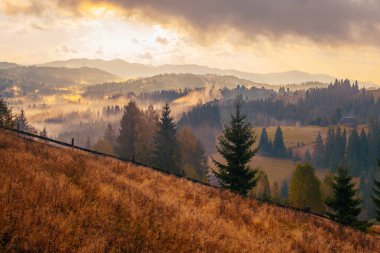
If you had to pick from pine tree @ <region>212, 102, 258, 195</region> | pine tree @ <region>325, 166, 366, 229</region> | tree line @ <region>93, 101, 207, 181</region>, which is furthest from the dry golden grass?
tree line @ <region>93, 101, 207, 181</region>

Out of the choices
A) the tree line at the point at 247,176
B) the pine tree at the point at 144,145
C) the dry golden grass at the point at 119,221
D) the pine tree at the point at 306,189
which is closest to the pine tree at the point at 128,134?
the pine tree at the point at 144,145

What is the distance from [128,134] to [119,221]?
83580mm

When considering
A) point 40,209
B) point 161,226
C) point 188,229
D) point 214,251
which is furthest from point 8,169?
point 214,251

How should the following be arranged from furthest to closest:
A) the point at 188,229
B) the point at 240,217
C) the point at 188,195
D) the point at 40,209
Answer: the point at 188,195 → the point at 240,217 → the point at 188,229 → the point at 40,209

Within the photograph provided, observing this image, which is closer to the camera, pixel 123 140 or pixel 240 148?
pixel 240 148

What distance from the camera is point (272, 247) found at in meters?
11.0

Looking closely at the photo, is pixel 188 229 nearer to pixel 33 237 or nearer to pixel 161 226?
pixel 161 226

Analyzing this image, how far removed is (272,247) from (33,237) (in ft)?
23.5

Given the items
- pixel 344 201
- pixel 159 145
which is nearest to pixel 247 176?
pixel 344 201

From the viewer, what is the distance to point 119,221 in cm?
955

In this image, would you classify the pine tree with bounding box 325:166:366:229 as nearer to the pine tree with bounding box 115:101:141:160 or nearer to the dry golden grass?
the dry golden grass

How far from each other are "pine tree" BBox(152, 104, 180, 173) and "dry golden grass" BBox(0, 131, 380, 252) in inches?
2077

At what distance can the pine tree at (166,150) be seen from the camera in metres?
69.6

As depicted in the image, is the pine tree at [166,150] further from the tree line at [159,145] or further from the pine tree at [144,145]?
the pine tree at [144,145]
